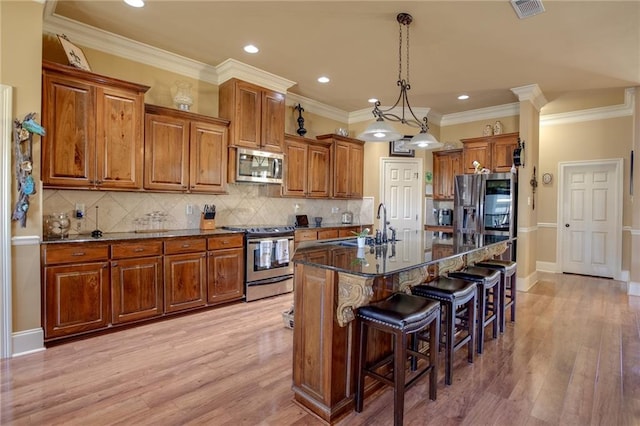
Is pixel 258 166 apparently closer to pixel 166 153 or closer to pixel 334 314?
pixel 166 153

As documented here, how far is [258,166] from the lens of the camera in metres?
4.57

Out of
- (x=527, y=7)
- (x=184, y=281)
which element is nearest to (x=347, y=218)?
(x=184, y=281)

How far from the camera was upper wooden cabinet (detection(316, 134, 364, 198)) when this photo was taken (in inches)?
229

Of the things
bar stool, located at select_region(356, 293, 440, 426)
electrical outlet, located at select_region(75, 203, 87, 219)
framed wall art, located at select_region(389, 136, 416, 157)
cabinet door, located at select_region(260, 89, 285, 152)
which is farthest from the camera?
framed wall art, located at select_region(389, 136, 416, 157)

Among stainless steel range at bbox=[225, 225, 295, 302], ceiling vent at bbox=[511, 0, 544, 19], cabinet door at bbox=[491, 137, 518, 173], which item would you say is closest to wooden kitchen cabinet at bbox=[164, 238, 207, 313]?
stainless steel range at bbox=[225, 225, 295, 302]

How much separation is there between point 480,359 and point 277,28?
11.7 feet

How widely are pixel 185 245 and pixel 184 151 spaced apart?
1119mm

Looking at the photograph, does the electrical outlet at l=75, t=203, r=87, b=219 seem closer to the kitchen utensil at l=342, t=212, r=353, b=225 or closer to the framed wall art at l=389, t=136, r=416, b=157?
the kitchen utensil at l=342, t=212, r=353, b=225

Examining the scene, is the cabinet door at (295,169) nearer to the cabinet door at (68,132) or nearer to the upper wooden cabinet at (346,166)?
the upper wooden cabinet at (346,166)

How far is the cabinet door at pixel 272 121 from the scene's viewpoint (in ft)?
14.9

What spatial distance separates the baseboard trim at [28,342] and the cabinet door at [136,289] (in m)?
0.53

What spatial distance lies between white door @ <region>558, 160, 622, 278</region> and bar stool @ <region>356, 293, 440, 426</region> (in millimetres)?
5717

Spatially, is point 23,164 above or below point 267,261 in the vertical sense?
above

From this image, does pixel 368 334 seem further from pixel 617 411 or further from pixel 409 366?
pixel 617 411
